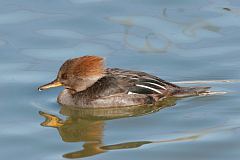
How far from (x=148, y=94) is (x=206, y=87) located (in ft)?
2.72

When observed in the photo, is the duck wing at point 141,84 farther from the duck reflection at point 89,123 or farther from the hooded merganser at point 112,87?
the duck reflection at point 89,123

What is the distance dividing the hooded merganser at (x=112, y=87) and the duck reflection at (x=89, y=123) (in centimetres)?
10

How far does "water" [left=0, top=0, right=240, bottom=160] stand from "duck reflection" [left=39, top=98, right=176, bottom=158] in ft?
0.04

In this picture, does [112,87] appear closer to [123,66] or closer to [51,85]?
[51,85]

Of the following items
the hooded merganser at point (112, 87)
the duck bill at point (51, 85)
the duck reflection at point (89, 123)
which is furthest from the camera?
the hooded merganser at point (112, 87)

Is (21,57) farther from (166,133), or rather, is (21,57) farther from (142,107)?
(166,133)

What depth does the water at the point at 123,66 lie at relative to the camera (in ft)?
33.1

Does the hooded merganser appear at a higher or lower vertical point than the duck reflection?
higher

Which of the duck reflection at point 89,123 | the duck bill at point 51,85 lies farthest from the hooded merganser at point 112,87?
the duck reflection at point 89,123

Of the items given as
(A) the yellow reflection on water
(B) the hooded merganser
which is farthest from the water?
(B) the hooded merganser

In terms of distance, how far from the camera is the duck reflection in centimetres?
1005

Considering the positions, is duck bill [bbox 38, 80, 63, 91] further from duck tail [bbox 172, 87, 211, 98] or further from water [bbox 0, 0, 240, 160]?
duck tail [bbox 172, 87, 211, 98]

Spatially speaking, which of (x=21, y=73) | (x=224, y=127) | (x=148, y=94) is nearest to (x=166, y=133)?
A: (x=224, y=127)

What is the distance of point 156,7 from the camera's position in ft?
49.8
